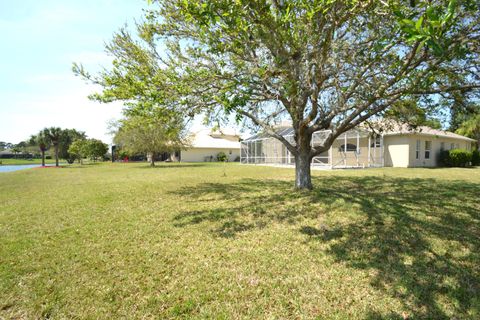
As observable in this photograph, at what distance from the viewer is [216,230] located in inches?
215

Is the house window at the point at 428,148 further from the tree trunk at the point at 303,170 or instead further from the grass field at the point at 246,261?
the tree trunk at the point at 303,170

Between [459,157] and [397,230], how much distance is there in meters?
23.3

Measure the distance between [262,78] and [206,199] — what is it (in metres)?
4.43

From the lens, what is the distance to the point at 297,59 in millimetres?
6309

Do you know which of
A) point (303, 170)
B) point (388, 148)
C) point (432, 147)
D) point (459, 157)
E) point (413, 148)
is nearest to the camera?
point (303, 170)

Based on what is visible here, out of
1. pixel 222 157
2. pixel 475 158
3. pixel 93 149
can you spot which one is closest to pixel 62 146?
pixel 93 149

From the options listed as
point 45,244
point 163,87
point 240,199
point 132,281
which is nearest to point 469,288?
point 132,281

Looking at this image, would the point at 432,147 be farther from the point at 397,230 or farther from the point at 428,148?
the point at 397,230

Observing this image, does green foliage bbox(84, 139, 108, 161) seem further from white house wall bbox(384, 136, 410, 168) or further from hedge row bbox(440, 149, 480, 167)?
hedge row bbox(440, 149, 480, 167)

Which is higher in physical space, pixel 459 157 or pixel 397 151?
pixel 397 151

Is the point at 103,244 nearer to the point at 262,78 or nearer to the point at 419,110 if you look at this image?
the point at 262,78

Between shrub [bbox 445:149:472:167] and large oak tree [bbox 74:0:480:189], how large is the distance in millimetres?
18136

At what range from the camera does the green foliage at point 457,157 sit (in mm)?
22031

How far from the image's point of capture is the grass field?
2941mm
